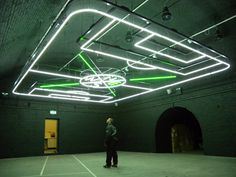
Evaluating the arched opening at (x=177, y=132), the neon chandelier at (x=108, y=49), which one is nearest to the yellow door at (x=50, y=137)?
the neon chandelier at (x=108, y=49)

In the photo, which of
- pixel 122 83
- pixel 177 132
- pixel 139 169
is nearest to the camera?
pixel 139 169

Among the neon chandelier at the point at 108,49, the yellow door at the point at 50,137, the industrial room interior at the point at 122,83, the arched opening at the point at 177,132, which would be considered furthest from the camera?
the yellow door at the point at 50,137

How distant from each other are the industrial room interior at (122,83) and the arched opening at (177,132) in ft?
0.24

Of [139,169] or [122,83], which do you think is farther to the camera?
[122,83]

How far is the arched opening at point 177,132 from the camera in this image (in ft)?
44.5

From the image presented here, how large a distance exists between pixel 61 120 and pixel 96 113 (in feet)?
8.91

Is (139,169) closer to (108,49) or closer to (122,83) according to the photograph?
(122,83)

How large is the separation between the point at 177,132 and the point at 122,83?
23.7 ft

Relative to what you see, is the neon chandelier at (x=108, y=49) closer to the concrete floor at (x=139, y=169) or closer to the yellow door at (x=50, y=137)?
the concrete floor at (x=139, y=169)

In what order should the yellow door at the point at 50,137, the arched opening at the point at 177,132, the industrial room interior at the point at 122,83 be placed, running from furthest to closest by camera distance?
the yellow door at the point at 50,137 → the arched opening at the point at 177,132 → the industrial room interior at the point at 122,83

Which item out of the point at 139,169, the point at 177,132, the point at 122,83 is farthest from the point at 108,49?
the point at 177,132

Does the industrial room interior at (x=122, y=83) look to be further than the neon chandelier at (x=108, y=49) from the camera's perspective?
Yes

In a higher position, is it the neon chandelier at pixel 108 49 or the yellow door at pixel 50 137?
the neon chandelier at pixel 108 49

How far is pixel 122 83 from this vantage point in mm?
9484
